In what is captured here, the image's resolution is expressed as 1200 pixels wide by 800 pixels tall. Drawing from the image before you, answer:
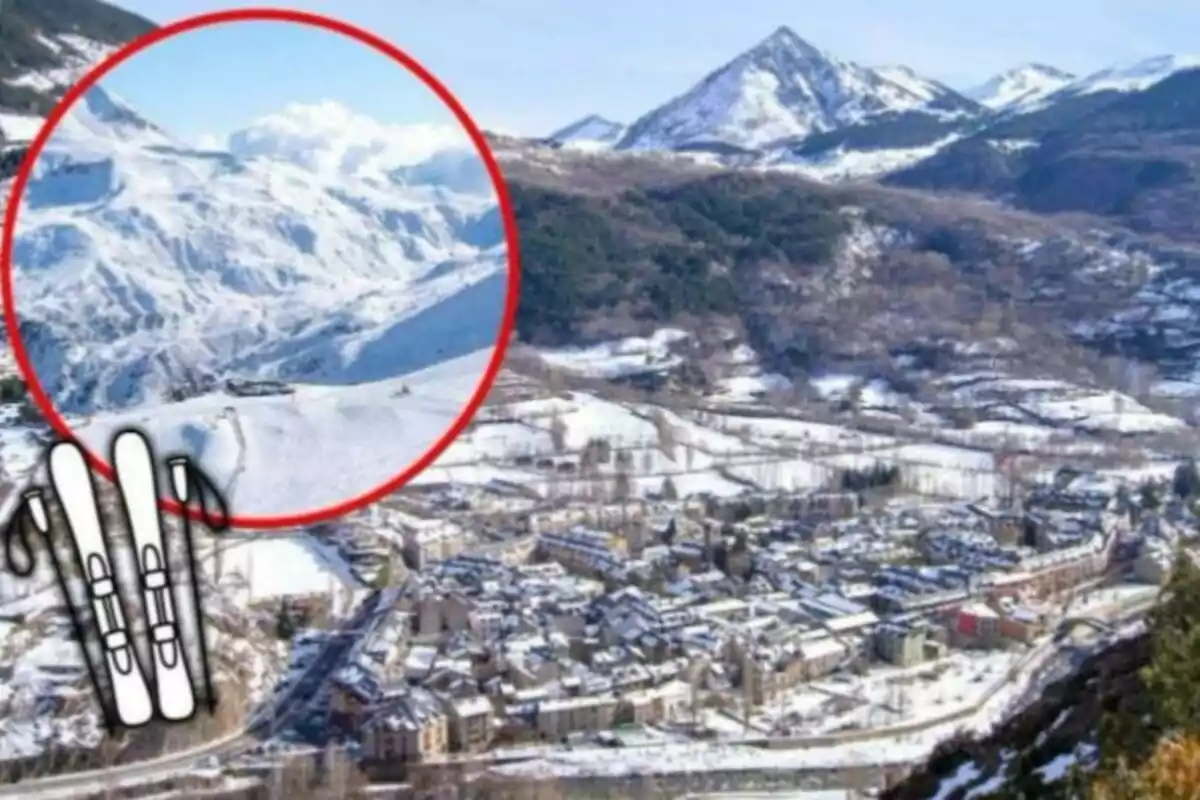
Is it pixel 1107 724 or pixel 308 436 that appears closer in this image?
pixel 308 436

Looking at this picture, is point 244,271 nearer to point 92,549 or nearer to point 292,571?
point 92,549

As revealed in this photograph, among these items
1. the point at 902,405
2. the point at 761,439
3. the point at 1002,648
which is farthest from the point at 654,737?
the point at 902,405

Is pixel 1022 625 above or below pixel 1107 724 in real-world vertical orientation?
below

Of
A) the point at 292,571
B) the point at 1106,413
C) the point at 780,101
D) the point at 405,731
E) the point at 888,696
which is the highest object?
the point at 780,101

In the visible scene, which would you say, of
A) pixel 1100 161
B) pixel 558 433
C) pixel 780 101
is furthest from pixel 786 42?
pixel 558 433

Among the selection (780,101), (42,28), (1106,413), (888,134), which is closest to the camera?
(1106,413)
